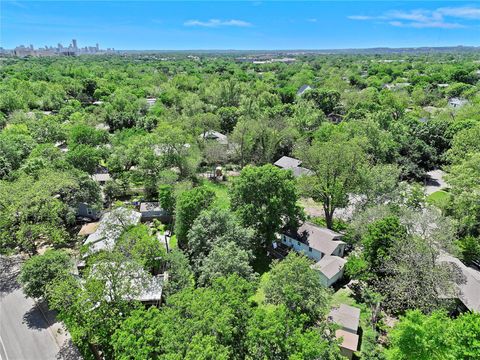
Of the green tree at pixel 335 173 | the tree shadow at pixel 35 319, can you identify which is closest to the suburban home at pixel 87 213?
the tree shadow at pixel 35 319

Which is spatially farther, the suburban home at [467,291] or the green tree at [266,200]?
the green tree at [266,200]

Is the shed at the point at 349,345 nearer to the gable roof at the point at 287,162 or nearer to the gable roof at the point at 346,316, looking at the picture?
the gable roof at the point at 346,316

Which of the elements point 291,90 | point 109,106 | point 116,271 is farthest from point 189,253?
point 291,90

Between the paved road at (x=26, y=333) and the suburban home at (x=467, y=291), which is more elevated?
the suburban home at (x=467, y=291)

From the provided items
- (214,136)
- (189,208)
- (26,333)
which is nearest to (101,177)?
(189,208)

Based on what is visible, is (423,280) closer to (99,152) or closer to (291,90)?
(99,152)
